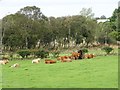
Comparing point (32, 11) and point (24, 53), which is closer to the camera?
point (24, 53)

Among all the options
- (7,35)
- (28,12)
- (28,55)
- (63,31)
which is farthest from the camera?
(63,31)

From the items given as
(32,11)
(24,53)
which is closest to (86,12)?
(32,11)

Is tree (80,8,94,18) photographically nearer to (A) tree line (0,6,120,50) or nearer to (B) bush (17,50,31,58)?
(A) tree line (0,6,120,50)

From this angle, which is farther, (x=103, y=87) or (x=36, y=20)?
(x=36, y=20)

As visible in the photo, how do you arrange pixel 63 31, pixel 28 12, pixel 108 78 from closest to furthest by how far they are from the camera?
pixel 108 78 < pixel 28 12 < pixel 63 31

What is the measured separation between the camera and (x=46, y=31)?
31.0 meters

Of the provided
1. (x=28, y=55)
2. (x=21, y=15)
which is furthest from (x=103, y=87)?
(x=21, y=15)

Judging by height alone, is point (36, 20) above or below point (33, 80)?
above

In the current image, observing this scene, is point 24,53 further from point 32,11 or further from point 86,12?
point 86,12

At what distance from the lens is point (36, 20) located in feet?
103

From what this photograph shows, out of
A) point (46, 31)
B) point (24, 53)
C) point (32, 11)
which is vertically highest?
point (32, 11)

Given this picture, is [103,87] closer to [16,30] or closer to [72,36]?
[16,30]

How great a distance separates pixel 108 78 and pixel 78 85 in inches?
63.5

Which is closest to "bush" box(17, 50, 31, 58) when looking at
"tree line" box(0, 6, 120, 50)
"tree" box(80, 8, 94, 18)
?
"tree line" box(0, 6, 120, 50)
